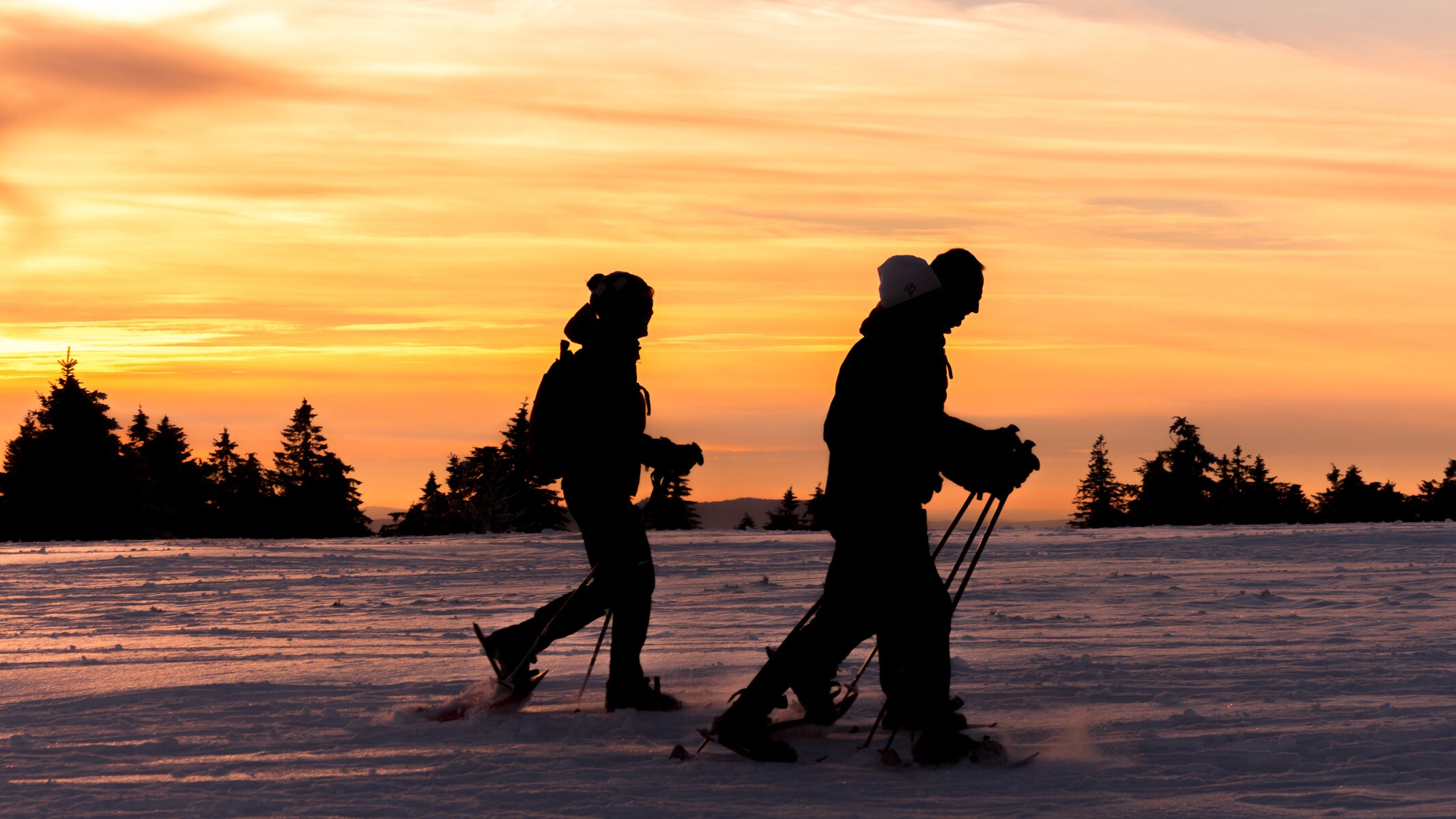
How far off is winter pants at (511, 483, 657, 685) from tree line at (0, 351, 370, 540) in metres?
42.2

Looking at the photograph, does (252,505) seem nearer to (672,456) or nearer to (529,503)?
(529,503)

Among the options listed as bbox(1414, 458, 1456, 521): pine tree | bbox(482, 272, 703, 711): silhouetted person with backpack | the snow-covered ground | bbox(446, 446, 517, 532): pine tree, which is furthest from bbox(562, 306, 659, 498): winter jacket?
bbox(446, 446, 517, 532): pine tree

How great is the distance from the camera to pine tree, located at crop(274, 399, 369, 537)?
62188 millimetres

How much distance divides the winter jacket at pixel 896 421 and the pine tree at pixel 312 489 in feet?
180

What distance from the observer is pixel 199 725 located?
6.00 m

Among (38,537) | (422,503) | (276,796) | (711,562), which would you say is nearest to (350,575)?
(711,562)

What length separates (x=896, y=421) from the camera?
5.13 metres

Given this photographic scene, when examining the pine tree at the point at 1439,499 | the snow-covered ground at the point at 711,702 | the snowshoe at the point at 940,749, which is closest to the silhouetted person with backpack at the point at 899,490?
the snowshoe at the point at 940,749

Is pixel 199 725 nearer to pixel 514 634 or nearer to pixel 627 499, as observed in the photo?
pixel 514 634

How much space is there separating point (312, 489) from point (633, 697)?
204ft

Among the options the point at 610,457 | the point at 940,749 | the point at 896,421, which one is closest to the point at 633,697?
the point at 610,457

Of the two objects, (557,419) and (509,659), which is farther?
(509,659)

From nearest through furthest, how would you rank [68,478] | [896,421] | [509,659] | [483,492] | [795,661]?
[896,421], [795,661], [509,659], [68,478], [483,492]

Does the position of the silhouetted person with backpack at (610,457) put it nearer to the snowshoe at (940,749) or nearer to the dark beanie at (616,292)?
the dark beanie at (616,292)
